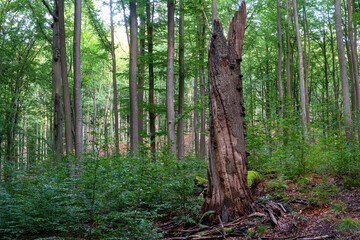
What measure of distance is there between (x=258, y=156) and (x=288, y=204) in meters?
2.04

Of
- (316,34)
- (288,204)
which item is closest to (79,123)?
(288,204)

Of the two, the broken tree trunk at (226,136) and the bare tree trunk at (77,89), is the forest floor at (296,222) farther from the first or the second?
the bare tree trunk at (77,89)

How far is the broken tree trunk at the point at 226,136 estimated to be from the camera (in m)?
4.86

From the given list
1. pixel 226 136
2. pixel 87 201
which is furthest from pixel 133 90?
pixel 226 136

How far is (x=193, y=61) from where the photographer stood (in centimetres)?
1241

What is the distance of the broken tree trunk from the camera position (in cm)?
486

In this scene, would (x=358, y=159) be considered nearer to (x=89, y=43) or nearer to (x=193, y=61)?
(x=193, y=61)

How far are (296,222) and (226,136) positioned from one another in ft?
6.12

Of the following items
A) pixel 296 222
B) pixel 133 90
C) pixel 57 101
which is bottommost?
pixel 296 222

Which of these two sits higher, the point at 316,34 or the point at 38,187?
the point at 316,34

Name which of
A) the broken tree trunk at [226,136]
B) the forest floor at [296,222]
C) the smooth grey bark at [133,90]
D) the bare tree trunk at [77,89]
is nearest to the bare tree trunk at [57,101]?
the bare tree trunk at [77,89]

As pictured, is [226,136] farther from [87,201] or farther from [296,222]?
[87,201]

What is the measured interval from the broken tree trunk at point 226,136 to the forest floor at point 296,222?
0.38 m

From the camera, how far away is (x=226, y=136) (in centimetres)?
502
